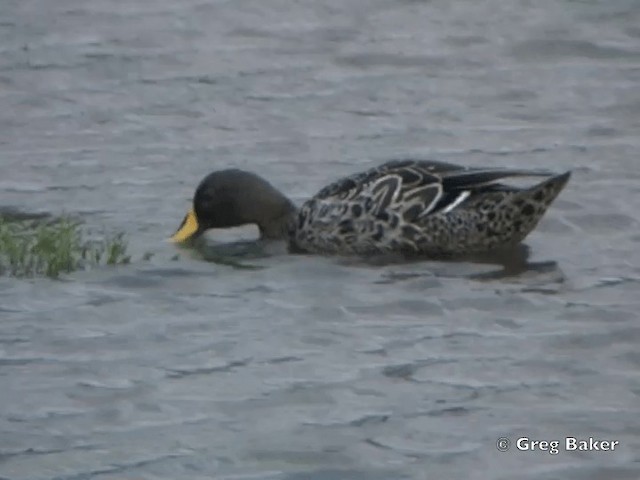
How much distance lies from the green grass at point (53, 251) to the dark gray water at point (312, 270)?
11 centimetres

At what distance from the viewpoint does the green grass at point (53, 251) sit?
1146 cm

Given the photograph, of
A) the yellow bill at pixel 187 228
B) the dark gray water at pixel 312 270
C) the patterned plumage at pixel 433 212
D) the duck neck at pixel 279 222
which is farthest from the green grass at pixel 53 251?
the patterned plumage at pixel 433 212

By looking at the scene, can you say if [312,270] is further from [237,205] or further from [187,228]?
[237,205]

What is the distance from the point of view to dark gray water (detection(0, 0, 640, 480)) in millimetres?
9031

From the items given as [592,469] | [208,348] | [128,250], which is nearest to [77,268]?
[128,250]

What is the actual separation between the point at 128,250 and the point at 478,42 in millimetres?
5560

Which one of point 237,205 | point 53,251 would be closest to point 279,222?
point 237,205

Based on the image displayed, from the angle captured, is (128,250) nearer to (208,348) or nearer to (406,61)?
(208,348)

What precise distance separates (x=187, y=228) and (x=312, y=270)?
1023 millimetres

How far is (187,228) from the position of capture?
1276 cm

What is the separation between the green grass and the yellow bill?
539 mm

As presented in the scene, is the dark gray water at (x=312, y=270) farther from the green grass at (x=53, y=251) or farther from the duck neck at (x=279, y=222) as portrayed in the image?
the duck neck at (x=279, y=222)

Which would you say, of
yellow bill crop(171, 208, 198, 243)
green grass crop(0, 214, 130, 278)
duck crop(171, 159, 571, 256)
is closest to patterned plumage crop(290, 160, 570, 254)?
duck crop(171, 159, 571, 256)

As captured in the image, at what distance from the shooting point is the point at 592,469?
864 cm
